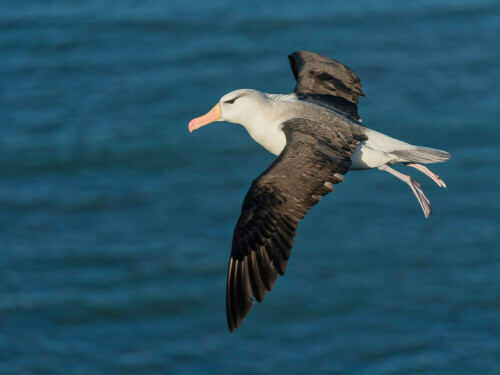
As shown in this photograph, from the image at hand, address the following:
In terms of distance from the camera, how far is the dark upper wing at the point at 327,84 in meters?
11.4

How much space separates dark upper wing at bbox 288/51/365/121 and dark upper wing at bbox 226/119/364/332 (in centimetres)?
190

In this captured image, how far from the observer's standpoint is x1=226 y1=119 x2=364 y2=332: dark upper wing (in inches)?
353

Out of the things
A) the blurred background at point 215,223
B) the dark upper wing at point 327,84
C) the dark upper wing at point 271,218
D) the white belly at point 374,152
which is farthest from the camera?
the blurred background at point 215,223

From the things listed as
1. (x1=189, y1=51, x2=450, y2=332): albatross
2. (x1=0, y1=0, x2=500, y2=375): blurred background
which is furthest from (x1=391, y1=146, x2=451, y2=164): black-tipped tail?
(x1=0, y1=0, x2=500, y2=375): blurred background

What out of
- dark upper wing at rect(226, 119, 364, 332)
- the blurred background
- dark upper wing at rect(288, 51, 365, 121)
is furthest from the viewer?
the blurred background

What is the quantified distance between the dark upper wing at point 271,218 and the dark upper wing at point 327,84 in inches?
74.7

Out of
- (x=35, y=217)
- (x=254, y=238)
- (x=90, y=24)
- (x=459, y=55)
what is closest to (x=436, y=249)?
(x=459, y=55)

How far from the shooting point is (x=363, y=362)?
67.6ft

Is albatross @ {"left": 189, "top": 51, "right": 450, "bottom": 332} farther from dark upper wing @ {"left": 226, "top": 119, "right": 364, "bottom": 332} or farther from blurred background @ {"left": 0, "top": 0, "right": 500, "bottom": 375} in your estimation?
blurred background @ {"left": 0, "top": 0, "right": 500, "bottom": 375}

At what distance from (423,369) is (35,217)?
963 cm

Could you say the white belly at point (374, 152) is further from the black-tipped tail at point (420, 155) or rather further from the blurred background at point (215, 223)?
the blurred background at point (215, 223)

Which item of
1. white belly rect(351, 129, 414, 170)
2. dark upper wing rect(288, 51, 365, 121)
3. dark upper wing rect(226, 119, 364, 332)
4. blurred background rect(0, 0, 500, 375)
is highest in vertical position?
blurred background rect(0, 0, 500, 375)

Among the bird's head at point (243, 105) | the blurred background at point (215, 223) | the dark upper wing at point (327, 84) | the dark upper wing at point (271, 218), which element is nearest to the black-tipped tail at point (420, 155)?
the dark upper wing at point (327, 84)

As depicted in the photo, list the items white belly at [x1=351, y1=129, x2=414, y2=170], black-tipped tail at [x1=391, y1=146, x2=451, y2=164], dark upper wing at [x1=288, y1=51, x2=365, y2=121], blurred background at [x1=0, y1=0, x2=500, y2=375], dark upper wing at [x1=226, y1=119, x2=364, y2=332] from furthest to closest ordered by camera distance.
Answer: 1. blurred background at [x1=0, y1=0, x2=500, y2=375]
2. dark upper wing at [x1=288, y1=51, x2=365, y2=121]
3. black-tipped tail at [x1=391, y1=146, x2=451, y2=164]
4. white belly at [x1=351, y1=129, x2=414, y2=170]
5. dark upper wing at [x1=226, y1=119, x2=364, y2=332]
